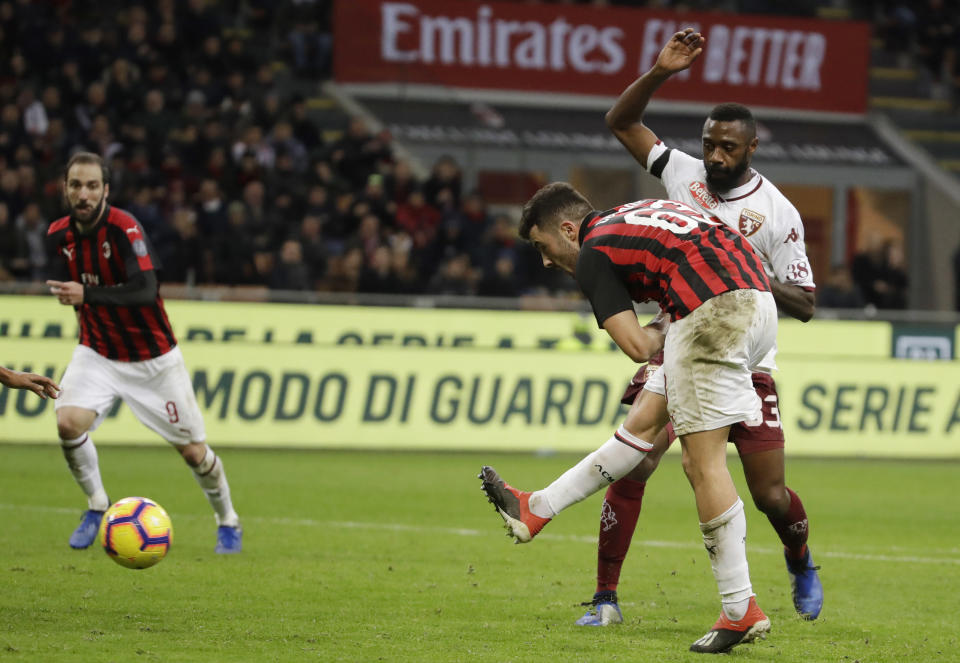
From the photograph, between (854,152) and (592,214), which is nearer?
(592,214)

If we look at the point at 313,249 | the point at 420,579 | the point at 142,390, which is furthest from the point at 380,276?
the point at 420,579

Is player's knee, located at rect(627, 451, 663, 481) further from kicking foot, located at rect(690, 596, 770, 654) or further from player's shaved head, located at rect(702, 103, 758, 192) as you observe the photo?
player's shaved head, located at rect(702, 103, 758, 192)

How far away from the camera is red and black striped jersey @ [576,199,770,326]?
234 inches

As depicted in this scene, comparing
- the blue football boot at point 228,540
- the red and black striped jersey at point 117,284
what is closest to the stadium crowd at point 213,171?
the red and black striped jersey at point 117,284

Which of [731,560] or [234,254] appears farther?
[234,254]

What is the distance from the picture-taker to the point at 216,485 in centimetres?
901

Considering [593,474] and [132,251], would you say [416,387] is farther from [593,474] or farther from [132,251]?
[593,474]

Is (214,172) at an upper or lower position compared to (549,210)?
lower

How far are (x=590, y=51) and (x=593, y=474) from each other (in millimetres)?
20522

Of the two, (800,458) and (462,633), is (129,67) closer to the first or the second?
(800,458)

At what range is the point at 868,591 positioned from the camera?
8.17m

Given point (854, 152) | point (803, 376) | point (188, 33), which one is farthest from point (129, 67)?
point (854, 152)

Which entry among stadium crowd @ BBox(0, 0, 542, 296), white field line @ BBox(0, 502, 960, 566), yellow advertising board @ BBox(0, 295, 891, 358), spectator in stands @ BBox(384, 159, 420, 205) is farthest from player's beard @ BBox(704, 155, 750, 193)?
spectator in stands @ BBox(384, 159, 420, 205)

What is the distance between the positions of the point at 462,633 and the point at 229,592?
1.54 metres
